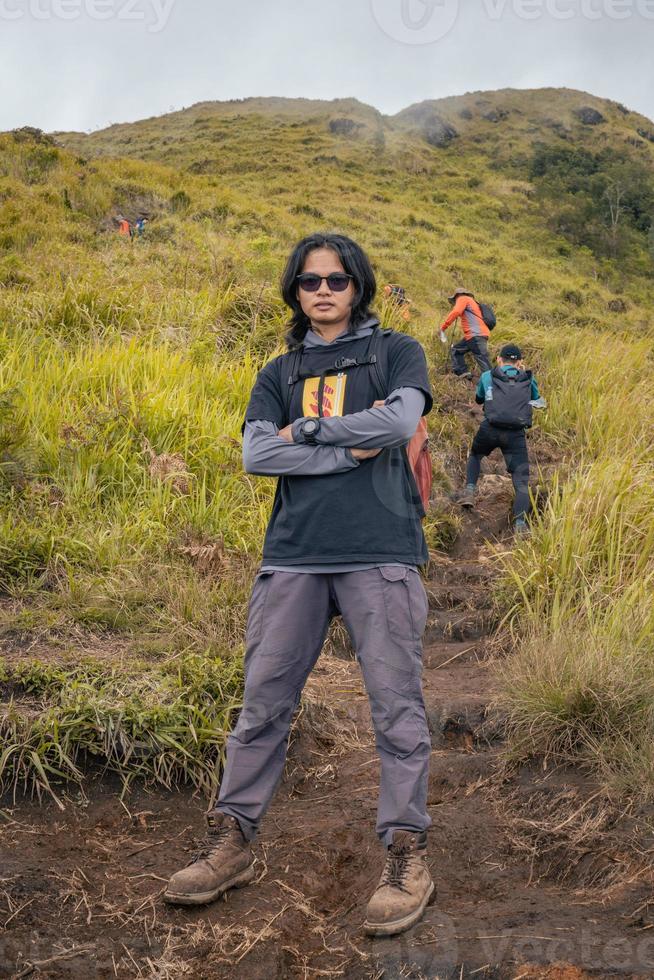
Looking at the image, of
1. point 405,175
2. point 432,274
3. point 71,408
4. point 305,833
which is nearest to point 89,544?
point 71,408

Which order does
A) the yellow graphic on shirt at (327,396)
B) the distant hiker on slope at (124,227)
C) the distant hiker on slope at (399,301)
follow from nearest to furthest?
the yellow graphic on shirt at (327,396) < the distant hiker on slope at (399,301) < the distant hiker on slope at (124,227)

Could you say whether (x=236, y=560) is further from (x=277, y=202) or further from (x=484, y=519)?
(x=277, y=202)

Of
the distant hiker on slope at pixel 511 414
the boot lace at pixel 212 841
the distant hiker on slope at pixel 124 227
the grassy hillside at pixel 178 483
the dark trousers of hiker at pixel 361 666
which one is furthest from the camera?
the distant hiker on slope at pixel 124 227

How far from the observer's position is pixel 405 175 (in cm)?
3519

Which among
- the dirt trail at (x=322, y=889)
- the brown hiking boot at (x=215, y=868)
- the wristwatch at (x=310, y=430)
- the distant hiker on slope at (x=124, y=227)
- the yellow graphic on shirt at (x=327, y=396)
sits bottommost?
the dirt trail at (x=322, y=889)

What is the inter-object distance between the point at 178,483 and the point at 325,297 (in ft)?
10.3

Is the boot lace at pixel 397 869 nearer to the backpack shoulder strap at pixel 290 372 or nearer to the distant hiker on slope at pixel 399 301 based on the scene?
the backpack shoulder strap at pixel 290 372

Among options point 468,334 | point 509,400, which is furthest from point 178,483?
point 468,334

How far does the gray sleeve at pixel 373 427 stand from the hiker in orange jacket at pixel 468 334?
8121 mm

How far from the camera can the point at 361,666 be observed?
288cm

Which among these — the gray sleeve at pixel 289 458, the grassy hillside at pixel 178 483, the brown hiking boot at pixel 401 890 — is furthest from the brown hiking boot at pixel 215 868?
the gray sleeve at pixel 289 458

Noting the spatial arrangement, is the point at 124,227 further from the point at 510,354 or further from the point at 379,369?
the point at 379,369

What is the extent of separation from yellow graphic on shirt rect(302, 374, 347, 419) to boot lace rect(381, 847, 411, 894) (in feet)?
4.55

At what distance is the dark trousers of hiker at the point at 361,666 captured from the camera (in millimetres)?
2748
